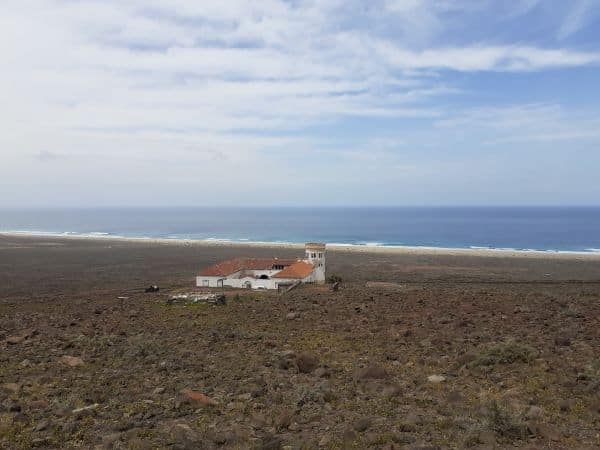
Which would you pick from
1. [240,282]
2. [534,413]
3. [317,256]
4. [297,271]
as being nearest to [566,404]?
[534,413]

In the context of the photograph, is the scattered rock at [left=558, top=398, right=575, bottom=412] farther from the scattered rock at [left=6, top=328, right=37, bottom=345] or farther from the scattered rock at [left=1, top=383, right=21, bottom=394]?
the scattered rock at [left=6, top=328, right=37, bottom=345]

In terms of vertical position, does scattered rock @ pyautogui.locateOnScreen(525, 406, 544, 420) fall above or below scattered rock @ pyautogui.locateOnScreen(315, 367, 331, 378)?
above

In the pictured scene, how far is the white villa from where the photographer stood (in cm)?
4091

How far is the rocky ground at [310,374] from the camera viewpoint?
373 inches

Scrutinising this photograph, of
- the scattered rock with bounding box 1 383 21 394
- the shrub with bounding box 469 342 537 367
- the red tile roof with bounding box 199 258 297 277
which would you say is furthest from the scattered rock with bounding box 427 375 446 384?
the red tile roof with bounding box 199 258 297 277

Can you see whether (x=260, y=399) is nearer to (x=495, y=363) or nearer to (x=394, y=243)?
(x=495, y=363)

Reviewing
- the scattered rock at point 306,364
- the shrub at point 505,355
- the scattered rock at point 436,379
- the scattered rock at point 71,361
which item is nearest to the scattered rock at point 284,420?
the scattered rock at point 306,364

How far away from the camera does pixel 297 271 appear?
136ft

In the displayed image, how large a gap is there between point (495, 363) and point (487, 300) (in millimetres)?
11673

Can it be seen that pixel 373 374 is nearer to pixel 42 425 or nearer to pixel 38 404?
pixel 42 425

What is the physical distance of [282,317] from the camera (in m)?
23.7

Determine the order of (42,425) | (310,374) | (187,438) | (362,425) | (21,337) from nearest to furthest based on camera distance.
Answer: (187,438), (362,425), (42,425), (310,374), (21,337)

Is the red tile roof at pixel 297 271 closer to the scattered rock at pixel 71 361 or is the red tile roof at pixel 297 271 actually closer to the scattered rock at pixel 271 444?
the scattered rock at pixel 71 361

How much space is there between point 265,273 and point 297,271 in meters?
4.22
